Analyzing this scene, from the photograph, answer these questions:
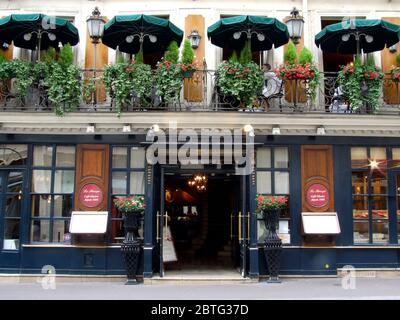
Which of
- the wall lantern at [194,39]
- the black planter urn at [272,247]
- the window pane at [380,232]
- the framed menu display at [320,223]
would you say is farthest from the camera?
the wall lantern at [194,39]

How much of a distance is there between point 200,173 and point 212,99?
1.88 m

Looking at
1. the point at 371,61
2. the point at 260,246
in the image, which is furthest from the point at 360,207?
the point at 371,61

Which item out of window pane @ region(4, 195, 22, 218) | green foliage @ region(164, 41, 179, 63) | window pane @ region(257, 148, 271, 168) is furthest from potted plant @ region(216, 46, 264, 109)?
window pane @ region(4, 195, 22, 218)

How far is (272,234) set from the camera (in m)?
10.7

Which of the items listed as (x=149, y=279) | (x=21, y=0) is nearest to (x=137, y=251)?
(x=149, y=279)

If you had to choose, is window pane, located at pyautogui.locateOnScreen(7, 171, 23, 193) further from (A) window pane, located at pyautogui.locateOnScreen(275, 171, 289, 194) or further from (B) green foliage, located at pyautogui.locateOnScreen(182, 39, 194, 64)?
(A) window pane, located at pyautogui.locateOnScreen(275, 171, 289, 194)

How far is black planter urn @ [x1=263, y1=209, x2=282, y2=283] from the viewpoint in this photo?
1063cm

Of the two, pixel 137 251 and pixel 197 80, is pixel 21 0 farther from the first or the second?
pixel 137 251

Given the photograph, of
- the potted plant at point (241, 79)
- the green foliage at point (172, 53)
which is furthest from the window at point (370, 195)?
the green foliage at point (172, 53)

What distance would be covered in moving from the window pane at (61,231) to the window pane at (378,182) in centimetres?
769

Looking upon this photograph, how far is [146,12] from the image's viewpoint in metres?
12.0

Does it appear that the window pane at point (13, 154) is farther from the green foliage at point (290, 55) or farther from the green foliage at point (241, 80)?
the green foliage at point (290, 55)

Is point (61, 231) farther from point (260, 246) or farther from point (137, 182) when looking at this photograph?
point (260, 246)

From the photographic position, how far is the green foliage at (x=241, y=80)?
10.4 m
